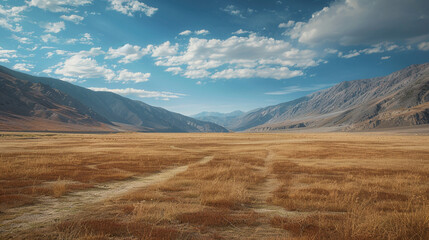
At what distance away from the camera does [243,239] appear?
7.72m

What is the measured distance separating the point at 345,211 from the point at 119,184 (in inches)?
626

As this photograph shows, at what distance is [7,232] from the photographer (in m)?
7.92

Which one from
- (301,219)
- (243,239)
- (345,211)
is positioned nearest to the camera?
(243,239)

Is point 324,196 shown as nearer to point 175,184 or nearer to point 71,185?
point 175,184

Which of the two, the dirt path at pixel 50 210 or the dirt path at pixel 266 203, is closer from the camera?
the dirt path at pixel 50 210

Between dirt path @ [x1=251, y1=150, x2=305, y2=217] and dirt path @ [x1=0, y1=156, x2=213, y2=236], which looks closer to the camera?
dirt path @ [x1=0, y1=156, x2=213, y2=236]

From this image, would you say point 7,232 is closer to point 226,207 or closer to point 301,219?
point 226,207

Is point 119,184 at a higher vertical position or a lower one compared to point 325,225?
lower

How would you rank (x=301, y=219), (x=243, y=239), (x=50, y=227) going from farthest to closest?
(x=301, y=219)
(x=50, y=227)
(x=243, y=239)

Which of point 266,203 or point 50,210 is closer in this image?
point 50,210

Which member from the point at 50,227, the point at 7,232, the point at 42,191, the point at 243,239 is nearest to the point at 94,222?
the point at 50,227

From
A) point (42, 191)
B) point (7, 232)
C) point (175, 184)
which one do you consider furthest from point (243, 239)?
point (42, 191)

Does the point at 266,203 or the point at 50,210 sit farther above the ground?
the point at 50,210

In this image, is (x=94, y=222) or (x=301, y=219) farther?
(x=301, y=219)
